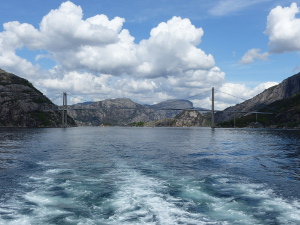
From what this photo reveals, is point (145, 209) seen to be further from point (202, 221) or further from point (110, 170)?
point (110, 170)

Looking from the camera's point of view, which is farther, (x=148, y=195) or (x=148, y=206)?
(x=148, y=195)

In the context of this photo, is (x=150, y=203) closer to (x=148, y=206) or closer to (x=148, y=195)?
(x=148, y=206)

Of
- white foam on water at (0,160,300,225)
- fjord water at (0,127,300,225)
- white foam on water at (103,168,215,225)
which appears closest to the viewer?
white foam on water at (103,168,215,225)

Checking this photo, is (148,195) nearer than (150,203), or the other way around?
(150,203)

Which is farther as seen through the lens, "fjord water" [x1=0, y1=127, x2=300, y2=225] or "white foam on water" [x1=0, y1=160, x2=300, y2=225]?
"fjord water" [x1=0, y1=127, x2=300, y2=225]

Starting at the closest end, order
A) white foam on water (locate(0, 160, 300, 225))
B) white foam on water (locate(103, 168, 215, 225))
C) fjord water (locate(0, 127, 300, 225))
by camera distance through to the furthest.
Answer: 1. white foam on water (locate(103, 168, 215, 225))
2. white foam on water (locate(0, 160, 300, 225))
3. fjord water (locate(0, 127, 300, 225))

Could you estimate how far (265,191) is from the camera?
18.3m

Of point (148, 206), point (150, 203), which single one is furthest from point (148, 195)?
point (148, 206)

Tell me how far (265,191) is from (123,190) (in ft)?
32.9

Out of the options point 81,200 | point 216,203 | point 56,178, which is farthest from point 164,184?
point 56,178

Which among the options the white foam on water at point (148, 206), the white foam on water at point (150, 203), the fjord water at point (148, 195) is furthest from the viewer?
the fjord water at point (148, 195)

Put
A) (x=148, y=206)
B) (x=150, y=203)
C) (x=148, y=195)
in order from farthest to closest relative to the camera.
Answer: (x=148, y=195), (x=150, y=203), (x=148, y=206)

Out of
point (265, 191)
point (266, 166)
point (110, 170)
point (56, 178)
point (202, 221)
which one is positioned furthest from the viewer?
point (266, 166)

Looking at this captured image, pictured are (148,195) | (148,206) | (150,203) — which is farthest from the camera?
(148,195)
